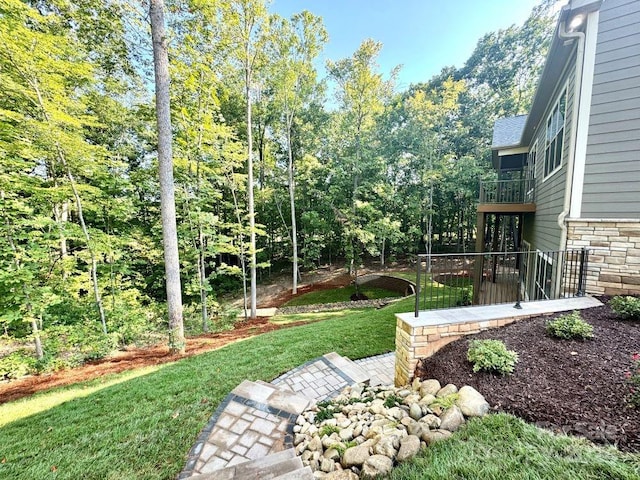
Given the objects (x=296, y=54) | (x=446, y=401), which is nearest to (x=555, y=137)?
(x=446, y=401)

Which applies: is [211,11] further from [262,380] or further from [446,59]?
[446,59]

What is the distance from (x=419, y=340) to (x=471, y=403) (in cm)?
93

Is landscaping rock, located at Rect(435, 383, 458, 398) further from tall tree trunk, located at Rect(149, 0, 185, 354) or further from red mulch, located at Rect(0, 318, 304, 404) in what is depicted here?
tall tree trunk, located at Rect(149, 0, 185, 354)

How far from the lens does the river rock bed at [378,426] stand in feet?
6.50

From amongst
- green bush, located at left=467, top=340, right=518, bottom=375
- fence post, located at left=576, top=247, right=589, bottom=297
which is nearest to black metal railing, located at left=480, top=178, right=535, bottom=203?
fence post, located at left=576, top=247, right=589, bottom=297

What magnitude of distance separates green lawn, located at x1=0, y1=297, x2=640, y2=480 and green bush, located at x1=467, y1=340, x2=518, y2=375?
0.67 m

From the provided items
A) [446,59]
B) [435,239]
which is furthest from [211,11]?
[435,239]

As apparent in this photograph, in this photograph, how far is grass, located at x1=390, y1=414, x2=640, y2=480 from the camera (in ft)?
4.98

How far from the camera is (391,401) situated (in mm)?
2760

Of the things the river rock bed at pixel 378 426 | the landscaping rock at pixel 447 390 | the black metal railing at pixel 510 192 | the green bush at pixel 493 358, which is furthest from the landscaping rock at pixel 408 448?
the black metal railing at pixel 510 192

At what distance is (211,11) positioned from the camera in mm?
6641

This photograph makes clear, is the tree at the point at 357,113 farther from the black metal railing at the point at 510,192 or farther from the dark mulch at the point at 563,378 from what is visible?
the dark mulch at the point at 563,378

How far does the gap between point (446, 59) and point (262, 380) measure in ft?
70.3

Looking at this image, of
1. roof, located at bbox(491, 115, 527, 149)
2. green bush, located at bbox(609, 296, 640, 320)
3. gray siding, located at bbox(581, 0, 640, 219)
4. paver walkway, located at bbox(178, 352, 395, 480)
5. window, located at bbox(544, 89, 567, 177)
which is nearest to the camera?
paver walkway, located at bbox(178, 352, 395, 480)
